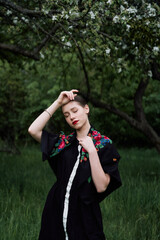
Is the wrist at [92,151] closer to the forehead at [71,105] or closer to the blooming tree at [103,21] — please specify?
the forehead at [71,105]

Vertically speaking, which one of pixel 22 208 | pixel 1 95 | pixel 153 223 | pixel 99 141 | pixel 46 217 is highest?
pixel 1 95

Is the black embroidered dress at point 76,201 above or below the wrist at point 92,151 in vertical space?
below

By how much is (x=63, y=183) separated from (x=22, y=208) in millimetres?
2499

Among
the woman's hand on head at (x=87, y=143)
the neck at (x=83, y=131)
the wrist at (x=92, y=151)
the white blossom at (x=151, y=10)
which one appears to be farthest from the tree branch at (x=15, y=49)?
the wrist at (x=92, y=151)

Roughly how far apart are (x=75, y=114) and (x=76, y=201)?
24.9 inches

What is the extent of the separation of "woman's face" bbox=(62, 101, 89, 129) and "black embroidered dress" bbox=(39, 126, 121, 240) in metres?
0.18

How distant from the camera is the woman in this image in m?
2.21

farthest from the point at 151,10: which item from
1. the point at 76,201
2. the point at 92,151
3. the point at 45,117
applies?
the point at 76,201

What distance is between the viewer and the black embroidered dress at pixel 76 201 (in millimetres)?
2219

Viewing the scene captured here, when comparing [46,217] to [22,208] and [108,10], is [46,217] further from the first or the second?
[108,10]

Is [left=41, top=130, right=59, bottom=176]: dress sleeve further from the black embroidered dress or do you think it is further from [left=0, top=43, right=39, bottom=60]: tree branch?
[left=0, top=43, right=39, bottom=60]: tree branch

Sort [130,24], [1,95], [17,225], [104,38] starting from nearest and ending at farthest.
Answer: [17,225], [130,24], [104,38], [1,95]

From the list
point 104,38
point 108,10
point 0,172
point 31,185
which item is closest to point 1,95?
point 0,172

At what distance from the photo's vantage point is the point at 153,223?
153 inches
